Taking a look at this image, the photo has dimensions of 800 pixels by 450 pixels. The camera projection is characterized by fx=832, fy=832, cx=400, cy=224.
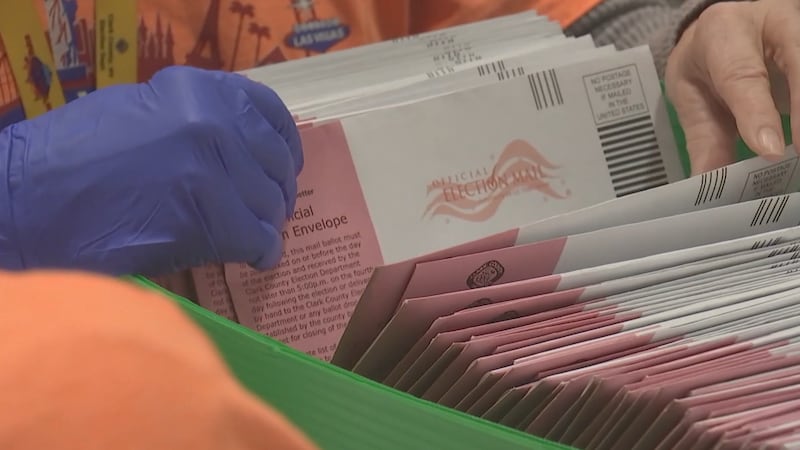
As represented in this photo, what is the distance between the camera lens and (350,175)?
542 millimetres

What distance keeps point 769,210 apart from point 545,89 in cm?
20

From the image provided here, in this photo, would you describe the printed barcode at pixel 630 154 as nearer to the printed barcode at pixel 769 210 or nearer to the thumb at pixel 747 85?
the thumb at pixel 747 85

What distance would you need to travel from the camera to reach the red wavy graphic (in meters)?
0.56

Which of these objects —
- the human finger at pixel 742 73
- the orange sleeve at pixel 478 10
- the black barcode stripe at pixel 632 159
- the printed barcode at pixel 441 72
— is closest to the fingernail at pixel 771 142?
the human finger at pixel 742 73

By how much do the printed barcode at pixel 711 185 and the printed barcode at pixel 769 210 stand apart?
3cm

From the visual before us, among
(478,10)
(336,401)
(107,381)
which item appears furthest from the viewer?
(478,10)

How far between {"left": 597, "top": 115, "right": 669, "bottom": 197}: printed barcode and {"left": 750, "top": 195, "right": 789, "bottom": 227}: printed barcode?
17cm

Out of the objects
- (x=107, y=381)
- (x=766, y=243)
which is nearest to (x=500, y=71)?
(x=766, y=243)

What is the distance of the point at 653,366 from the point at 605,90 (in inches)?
11.9

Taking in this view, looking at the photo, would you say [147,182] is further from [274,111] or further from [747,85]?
[747,85]

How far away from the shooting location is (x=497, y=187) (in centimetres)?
58

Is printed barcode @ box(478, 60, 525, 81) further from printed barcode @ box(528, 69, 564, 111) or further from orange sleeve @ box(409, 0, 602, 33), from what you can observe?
orange sleeve @ box(409, 0, 602, 33)

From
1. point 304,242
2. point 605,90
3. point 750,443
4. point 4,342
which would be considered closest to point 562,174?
point 605,90

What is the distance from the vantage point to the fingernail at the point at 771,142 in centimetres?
49
